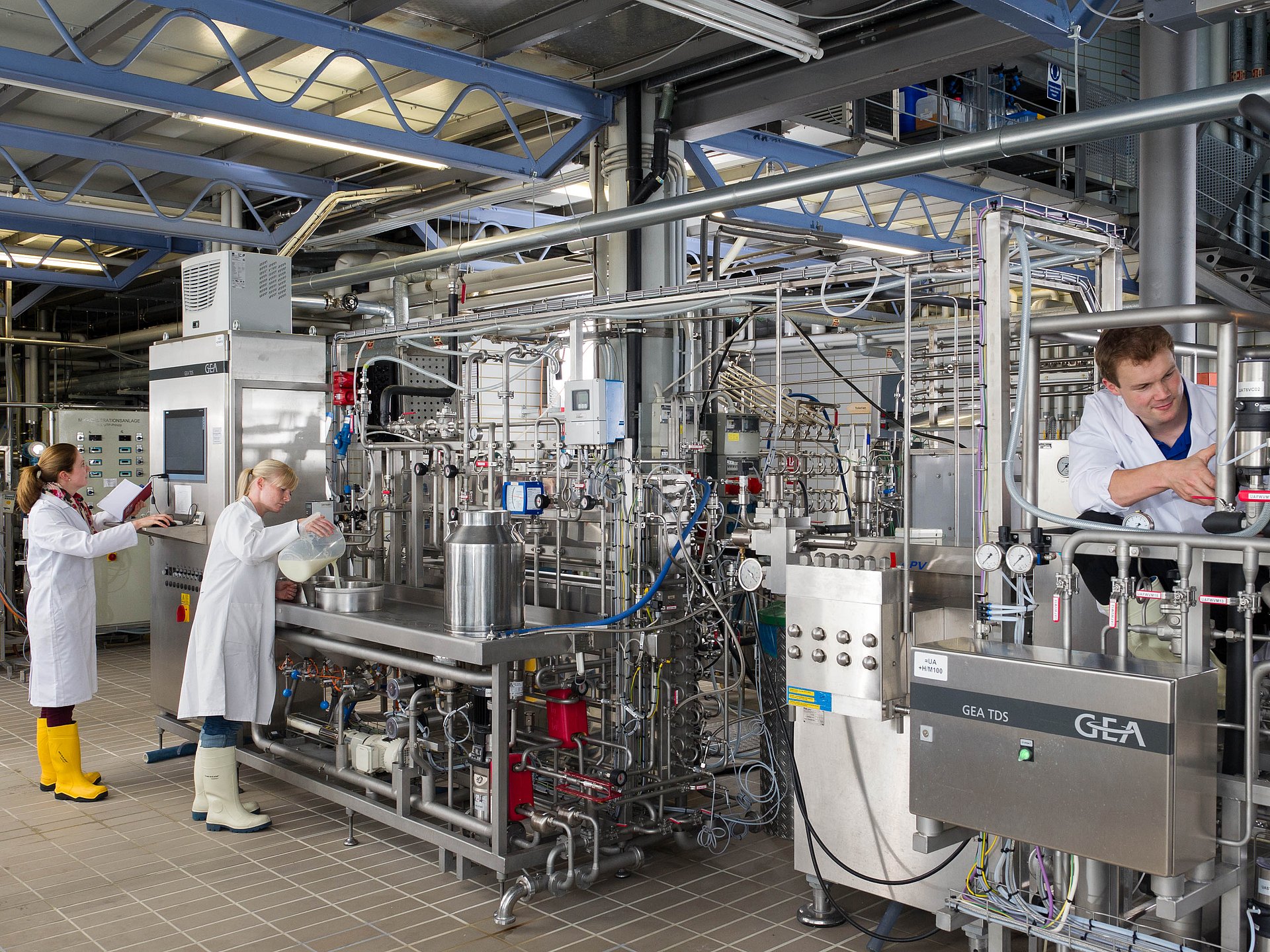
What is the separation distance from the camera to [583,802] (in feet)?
13.8

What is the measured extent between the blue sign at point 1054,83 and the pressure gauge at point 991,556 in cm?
746

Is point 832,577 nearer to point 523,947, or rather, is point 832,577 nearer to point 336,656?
point 523,947

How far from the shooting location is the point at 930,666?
115 inches

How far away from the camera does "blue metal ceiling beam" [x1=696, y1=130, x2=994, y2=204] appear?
22.7 feet

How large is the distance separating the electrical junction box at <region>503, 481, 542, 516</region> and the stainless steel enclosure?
5.36 ft

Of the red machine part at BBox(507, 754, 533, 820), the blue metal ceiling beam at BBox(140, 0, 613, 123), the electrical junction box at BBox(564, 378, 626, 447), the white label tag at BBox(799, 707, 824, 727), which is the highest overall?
the blue metal ceiling beam at BBox(140, 0, 613, 123)

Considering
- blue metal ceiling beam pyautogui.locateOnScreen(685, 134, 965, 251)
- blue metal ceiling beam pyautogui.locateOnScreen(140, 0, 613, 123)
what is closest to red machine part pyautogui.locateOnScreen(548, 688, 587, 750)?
blue metal ceiling beam pyautogui.locateOnScreen(140, 0, 613, 123)

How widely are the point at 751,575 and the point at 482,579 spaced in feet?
3.30

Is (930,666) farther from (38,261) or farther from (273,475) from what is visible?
(38,261)

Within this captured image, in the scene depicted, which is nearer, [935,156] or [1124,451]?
[1124,451]

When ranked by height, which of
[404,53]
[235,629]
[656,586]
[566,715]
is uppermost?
[404,53]

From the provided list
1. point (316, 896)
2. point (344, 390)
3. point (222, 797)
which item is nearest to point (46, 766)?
point (222, 797)

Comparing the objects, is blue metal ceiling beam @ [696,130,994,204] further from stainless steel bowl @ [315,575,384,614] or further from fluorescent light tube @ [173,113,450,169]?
stainless steel bowl @ [315,575,384,614]

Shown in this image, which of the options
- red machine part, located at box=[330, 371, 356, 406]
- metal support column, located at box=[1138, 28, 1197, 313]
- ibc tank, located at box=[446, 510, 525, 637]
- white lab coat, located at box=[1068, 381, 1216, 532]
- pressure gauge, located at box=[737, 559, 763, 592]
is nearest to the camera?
white lab coat, located at box=[1068, 381, 1216, 532]
